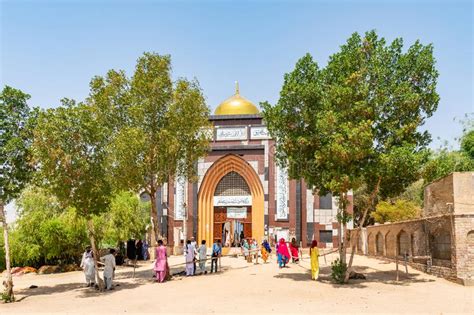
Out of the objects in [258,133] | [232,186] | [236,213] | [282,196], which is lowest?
[236,213]

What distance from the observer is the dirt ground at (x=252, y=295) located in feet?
39.3

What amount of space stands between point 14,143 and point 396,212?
3086 cm

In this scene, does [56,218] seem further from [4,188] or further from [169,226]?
[169,226]

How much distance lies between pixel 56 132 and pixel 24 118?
1.73 metres

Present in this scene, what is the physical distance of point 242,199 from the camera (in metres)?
37.9

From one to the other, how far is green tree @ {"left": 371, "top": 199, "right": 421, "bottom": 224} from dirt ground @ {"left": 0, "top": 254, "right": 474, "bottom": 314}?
795 inches

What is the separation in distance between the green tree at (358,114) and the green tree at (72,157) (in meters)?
5.99

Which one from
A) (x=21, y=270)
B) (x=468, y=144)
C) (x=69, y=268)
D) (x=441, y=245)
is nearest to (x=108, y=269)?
(x=69, y=268)

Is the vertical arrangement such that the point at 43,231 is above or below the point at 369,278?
above

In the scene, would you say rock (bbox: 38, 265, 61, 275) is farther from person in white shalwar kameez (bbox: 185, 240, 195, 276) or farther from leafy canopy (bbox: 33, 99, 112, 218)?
leafy canopy (bbox: 33, 99, 112, 218)

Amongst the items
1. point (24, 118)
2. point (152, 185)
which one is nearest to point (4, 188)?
point (24, 118)

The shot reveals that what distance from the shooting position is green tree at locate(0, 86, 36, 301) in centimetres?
1529

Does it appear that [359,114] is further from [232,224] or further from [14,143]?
[232,224]

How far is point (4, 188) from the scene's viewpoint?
50.4ft
